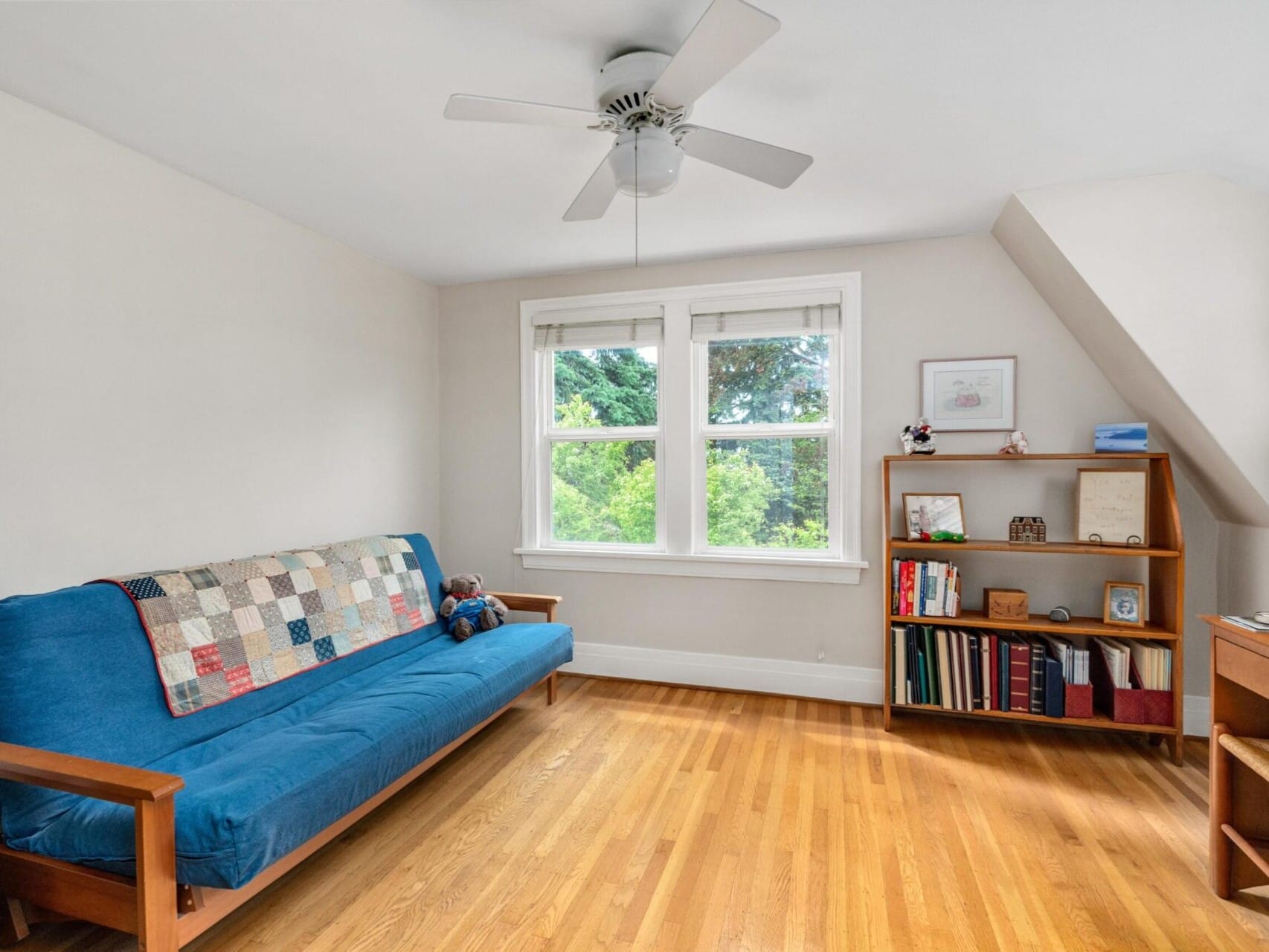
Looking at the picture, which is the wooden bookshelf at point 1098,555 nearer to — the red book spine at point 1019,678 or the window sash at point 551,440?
the red book spine at point 1019,678

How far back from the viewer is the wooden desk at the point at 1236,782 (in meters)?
1.90

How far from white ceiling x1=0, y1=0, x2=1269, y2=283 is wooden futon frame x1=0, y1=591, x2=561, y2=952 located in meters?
1.83

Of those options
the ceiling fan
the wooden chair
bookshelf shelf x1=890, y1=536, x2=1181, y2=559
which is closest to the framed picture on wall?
bookshelf shelf x1=890, y1=536, x2=1181, y2=559

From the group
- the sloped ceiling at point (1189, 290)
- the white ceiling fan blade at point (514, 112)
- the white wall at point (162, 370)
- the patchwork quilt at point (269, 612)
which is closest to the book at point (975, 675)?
the sloped ceiling at point (1189, 290)

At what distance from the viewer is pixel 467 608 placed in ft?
11.1

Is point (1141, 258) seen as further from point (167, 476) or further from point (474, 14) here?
point (167, 476)

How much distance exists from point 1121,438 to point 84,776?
3.76 m

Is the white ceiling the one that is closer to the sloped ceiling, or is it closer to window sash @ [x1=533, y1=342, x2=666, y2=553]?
the sloped ceiling

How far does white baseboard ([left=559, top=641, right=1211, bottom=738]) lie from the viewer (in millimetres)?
3432

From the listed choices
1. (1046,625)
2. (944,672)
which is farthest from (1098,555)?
(944,672)

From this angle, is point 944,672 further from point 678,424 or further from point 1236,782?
point 678,424

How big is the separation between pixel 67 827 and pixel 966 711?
326cm

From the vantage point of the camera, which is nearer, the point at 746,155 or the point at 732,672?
the point at 746,155

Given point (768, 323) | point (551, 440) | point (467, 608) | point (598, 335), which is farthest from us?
point (551, 440)
